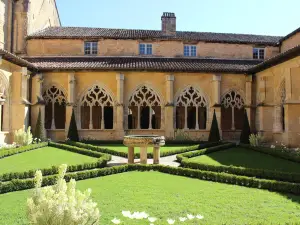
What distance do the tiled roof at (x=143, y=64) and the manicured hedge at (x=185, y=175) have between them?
35.6ft

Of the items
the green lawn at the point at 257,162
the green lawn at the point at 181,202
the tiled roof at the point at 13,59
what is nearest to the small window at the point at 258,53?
the green lawn at the point at 257,162

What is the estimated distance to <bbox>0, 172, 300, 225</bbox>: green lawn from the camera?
5484mm

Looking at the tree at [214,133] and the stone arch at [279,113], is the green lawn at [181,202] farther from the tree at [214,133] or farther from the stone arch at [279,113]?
the stone arch at [279,113]

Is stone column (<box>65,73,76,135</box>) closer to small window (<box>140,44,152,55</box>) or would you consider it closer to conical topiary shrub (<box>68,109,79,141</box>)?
conical topiary shrub (<box>68,109,79,141</box>)

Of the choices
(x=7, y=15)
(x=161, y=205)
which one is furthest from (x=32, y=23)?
(x=161, y=205)

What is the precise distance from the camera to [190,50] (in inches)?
918

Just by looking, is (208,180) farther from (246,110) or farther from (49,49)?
(49,49)

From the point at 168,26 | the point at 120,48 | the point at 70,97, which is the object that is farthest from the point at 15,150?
the point at 168,26

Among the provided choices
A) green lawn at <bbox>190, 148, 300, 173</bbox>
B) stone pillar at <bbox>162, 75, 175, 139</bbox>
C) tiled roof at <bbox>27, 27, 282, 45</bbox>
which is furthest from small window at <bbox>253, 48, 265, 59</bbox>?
green lawn at <bbox>190, 148, 300, 173</bbox>

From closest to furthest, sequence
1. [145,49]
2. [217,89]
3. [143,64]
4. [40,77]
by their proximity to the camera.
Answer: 1. [40,77]
2. [217,89]
3. [143,64]
4. [145,49]

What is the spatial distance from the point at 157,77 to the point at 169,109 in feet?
7.54

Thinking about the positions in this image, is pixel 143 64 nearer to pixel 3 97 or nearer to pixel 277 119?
pixel 3 97

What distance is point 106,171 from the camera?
958 cm

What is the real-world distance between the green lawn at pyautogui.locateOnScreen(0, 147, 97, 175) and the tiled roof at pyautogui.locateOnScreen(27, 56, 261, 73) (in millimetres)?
7590
